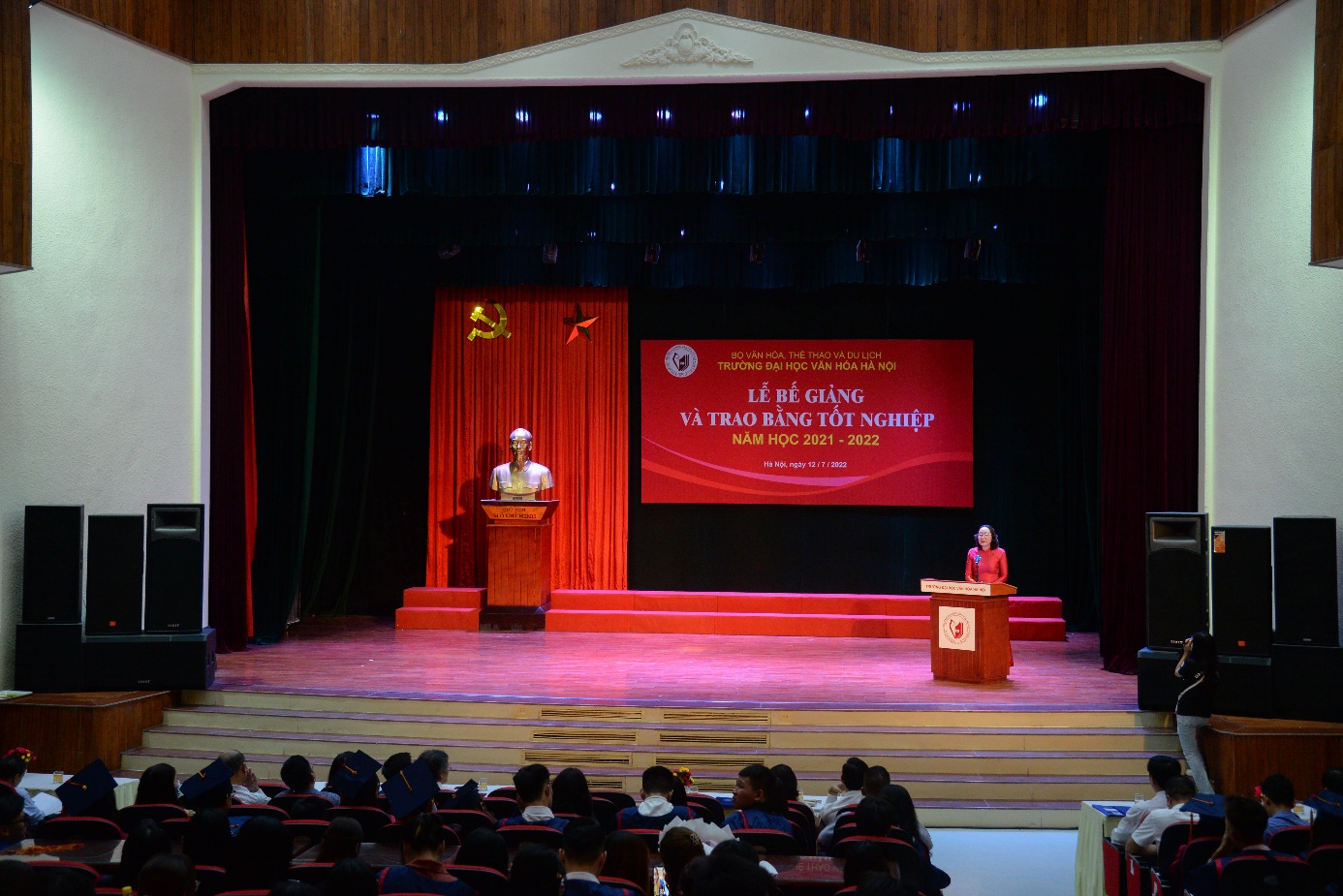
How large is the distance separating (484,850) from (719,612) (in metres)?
8.11

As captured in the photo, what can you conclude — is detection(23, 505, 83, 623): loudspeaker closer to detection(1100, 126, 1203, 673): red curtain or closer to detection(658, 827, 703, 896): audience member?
detection(658, 827, 703, 896): audience member

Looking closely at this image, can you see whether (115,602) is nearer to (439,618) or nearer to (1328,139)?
(439,618)

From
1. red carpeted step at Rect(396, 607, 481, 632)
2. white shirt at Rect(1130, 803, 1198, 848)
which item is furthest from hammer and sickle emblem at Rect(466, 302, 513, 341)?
white shirt at Rect(1130, 803, 1198, 848)

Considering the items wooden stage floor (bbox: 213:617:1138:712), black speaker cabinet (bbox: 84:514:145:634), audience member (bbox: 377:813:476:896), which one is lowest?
wooden stage floor (bbox: 213:617:1138:712)

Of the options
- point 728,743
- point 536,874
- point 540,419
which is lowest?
point 728,743

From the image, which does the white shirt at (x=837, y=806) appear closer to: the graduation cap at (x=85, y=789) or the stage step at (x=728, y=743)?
the stage step at (x=728, y=743)

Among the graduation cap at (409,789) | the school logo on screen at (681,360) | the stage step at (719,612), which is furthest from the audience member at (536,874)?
the school logo on screen at (681,360)

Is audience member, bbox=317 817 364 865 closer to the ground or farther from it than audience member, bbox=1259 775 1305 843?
farther from it

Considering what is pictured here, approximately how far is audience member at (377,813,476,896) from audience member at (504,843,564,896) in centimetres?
15

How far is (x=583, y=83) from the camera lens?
9391mm

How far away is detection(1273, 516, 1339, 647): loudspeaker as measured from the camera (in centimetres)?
737

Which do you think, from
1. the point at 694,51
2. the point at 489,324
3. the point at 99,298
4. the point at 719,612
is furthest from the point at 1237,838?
the point at 489,324

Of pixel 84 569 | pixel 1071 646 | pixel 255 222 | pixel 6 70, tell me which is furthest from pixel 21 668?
pixel 1071 646

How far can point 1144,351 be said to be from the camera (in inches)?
365
